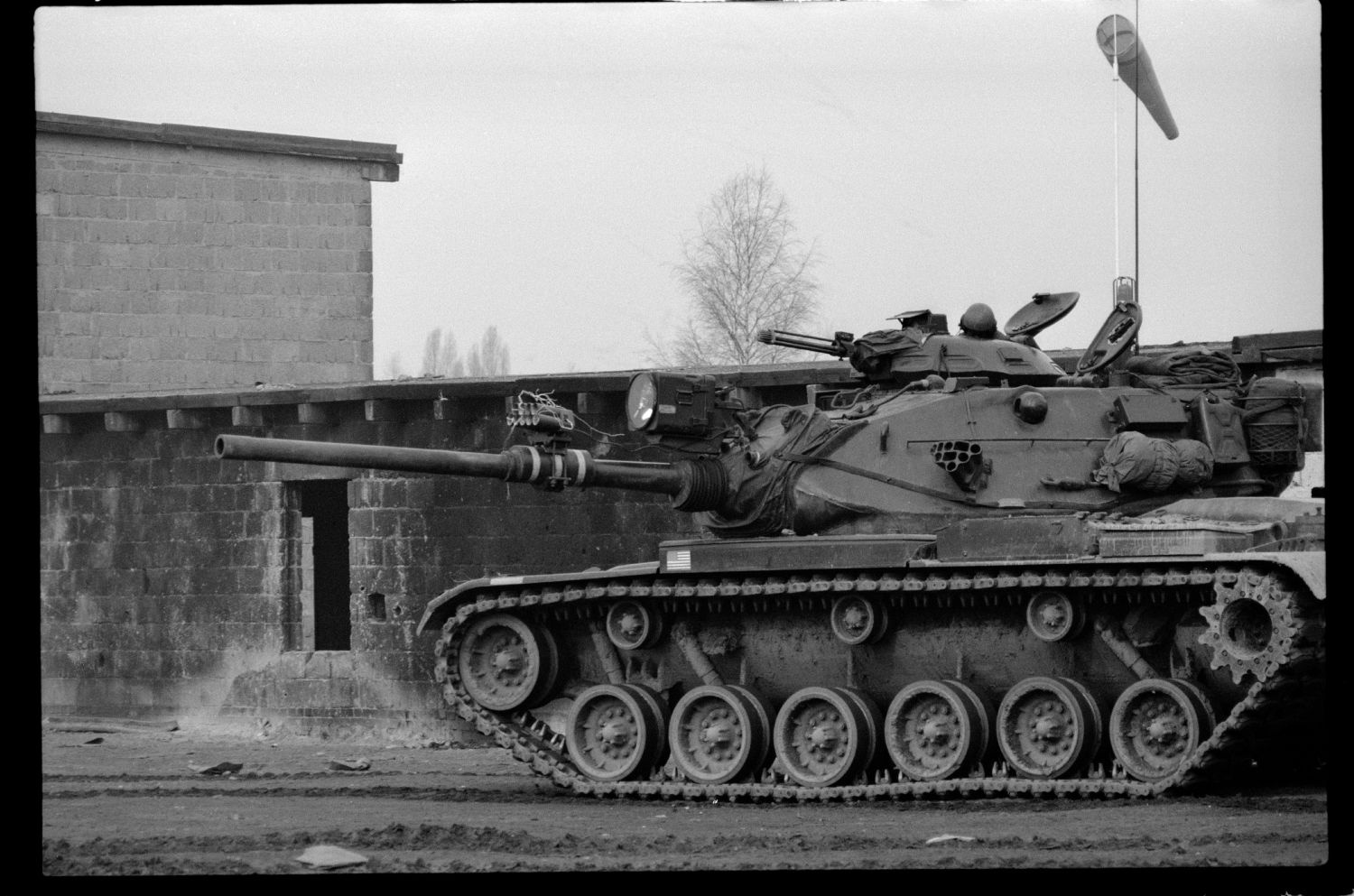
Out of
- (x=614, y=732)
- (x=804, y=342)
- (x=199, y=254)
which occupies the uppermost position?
(x=199, y=254)

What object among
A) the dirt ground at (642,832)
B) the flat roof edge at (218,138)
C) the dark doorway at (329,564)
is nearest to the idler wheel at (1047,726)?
the dirt ground at (642,832)

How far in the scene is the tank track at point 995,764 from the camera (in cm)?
1341

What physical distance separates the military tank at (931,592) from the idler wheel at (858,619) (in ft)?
0.07

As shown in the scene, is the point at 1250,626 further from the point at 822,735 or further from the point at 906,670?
the point at 822,735

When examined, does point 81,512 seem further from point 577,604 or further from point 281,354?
point 577,604

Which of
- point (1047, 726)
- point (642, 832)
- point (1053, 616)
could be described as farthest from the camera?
point (1053, 616)

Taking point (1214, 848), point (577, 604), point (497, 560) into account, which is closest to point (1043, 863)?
point (1214, 848)

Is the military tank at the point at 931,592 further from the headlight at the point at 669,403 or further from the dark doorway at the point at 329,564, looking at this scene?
the dark doorway at the point at 329,564

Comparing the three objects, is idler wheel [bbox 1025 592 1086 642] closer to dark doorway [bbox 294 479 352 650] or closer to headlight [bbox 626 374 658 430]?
headlight [bbox 626 374 658 430]

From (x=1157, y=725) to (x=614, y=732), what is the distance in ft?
14.0

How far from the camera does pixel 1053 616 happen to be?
1462 cm

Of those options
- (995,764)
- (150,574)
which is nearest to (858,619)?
(995,764)

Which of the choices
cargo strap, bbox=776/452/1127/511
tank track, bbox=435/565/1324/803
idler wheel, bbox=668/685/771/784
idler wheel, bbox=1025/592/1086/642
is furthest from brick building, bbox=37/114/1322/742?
idler wheel, bbox=668/685/771/784

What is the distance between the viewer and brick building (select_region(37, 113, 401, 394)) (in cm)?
2780
